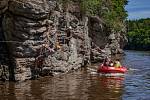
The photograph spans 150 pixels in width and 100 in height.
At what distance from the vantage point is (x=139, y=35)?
132 meters

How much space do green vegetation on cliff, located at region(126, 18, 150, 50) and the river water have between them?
297ft

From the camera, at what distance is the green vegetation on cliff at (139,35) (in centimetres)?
12544

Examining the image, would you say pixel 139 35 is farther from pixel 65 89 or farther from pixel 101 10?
pixel 65 89

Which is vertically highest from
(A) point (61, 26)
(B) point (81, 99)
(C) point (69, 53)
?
(A) point (61, 26)

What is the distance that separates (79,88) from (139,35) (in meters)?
107

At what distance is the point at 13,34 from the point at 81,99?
8017 millimetres

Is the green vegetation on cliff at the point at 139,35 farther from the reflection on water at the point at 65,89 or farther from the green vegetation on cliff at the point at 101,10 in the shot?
the reflection on water at the point at 65,89

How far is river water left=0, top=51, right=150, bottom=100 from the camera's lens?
2402cm

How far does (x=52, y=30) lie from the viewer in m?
30.9

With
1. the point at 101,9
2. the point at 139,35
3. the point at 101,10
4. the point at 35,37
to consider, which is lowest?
the point at 35,37

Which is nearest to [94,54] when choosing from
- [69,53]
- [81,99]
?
[69,53]

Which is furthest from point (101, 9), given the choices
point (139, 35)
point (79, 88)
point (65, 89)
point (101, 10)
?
point (139, 35)

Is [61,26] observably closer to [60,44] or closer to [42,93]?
[60,44]

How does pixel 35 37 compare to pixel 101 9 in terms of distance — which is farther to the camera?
pixel 101 9
